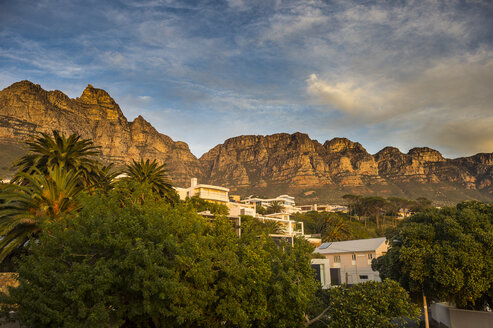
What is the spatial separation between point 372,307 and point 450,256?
24.4 feet

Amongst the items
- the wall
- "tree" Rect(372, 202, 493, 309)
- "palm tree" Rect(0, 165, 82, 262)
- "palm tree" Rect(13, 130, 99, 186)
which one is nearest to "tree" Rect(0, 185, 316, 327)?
"palm tree" Rect(0, 165, 82, 262)

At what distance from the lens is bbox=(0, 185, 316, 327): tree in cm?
1173

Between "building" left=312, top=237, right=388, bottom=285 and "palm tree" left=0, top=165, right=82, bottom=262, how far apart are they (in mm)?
34457

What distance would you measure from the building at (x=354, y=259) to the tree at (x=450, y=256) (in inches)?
905

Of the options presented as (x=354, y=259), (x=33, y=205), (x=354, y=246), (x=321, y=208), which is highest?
(x=321, y=208)

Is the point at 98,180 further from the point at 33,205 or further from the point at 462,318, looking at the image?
the point at 462,318

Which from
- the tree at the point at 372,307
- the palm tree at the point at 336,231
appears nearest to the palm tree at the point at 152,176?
the tree at the point at 372,307

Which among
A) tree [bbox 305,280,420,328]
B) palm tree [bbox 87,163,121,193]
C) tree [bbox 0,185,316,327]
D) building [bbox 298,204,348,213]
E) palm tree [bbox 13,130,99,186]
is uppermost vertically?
building [bbox 298,204,348,213]

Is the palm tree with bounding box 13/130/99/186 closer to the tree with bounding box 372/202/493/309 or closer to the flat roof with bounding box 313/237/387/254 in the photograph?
the tree with bounding box 372/202/493/309

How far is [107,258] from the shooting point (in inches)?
530

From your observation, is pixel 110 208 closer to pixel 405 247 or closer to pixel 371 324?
pixel 371 324

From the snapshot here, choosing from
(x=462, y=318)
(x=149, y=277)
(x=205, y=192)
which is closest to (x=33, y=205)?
(x=149, y=277)

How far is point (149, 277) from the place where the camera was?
39.8 ft

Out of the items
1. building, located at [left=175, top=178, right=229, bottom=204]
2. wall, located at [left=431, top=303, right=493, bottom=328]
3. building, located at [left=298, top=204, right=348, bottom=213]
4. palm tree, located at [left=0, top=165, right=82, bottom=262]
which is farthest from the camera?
building, located at [left=298, top=204, right=348, bottom=213]
